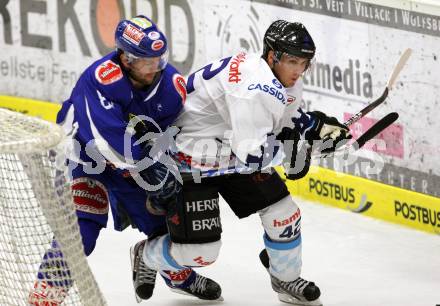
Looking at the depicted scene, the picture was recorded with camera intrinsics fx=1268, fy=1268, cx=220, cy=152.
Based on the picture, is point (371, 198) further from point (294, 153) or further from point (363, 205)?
point (294, 153)

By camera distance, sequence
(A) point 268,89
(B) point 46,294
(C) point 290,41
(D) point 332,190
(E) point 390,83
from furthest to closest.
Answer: (D) point 332,190 < (E) point 390,83 < (C) point 290,41 < (A) point 268,89 < (B) point 46,294

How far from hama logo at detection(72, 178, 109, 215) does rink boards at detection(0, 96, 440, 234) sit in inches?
72.4

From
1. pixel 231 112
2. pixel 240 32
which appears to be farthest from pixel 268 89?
pixel 240 32

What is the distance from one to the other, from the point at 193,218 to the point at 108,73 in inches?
24.7

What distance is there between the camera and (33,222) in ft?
13.0

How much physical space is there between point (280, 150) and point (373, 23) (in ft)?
5.13

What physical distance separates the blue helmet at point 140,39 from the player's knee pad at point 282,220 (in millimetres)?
740

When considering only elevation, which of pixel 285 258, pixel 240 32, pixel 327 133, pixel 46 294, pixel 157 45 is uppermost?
pixel 157 45

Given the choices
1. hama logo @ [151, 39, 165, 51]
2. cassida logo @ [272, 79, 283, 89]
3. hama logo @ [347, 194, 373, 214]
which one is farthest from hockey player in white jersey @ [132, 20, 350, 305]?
hama logo @ [347, 194, 373, 214]

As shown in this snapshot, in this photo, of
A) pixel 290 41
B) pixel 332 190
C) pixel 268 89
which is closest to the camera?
pixel 268 89

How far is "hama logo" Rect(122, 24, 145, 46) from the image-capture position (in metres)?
4.45

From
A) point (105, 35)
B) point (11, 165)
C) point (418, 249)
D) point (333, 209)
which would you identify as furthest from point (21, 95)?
point (11, 165)

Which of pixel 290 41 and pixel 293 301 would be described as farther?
pixel 293 301

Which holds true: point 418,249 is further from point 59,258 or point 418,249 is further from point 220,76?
point 59,258
